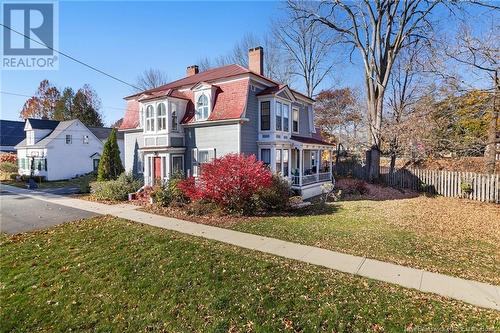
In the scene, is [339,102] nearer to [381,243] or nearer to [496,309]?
[381,243]

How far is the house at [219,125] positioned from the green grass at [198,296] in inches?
352

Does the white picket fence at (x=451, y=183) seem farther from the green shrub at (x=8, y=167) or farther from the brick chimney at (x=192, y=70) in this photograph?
the green shrub at (x=8, y=167)

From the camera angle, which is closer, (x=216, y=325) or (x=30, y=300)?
(x=216, y=325)

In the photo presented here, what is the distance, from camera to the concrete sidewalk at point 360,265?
5082mm

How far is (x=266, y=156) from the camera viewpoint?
1670 centimetres

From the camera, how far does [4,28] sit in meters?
10.9

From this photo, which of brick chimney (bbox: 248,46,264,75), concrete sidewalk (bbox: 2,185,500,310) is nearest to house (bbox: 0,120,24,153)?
brick chimney (bbox: 248,46,264,75)

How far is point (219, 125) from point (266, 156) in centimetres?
344

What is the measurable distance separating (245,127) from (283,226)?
7.32 metres

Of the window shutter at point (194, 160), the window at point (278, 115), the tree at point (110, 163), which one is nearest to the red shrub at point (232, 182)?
the window shutter at point (194, 160)

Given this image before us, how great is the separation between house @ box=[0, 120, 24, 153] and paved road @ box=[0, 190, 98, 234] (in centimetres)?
3300

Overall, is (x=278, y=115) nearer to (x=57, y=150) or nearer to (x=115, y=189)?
(x=115, y=189)

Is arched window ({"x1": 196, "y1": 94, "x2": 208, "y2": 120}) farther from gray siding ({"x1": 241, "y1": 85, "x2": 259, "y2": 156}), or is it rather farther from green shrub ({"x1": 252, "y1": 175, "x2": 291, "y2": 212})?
green shrub ({"x1": 252, "y1": 175, "x2": 291, "y2": 212})

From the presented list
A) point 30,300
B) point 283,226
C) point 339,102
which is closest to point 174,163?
point 283,226
